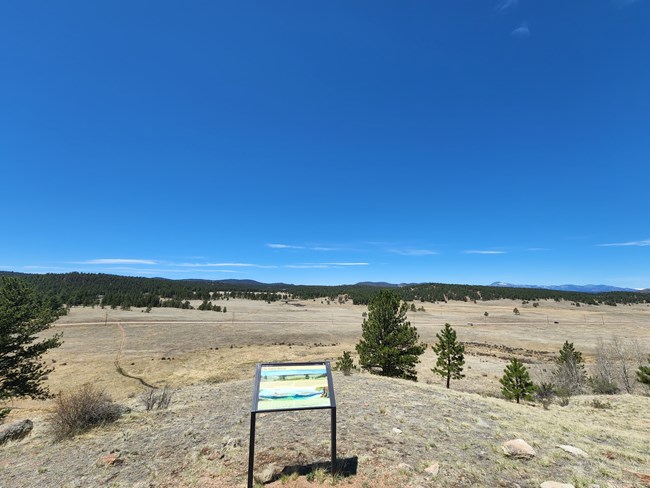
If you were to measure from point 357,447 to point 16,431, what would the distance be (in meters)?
14.1

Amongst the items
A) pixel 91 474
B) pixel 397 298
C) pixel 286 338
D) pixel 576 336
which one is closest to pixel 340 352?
pixel 286 338

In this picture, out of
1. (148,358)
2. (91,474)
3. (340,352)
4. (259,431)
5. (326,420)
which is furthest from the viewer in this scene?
(340,352)

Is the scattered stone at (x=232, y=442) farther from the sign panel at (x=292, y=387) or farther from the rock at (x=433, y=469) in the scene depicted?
the rock at (x=433, y=469)

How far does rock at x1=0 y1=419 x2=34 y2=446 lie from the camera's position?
12.2 m

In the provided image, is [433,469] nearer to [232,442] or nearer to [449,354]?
[232,442]

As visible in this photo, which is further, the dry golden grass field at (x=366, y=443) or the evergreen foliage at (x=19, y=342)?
the evergreen foliage at (x=19, y=342)

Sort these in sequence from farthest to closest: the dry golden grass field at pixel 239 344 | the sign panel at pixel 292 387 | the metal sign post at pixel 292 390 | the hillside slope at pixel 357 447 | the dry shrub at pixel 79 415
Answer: the dry golden grass field at pixel 239 344 < the dry shrub at pixel 79 415 < the hillside slope at pixel 357 447 < the sign panel at pixel 292 387 < the metal sign post at pixel 292 390

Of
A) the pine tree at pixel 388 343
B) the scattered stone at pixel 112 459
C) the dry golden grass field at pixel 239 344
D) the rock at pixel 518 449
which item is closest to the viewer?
the rock at pixel 518 449

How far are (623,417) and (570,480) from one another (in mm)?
12750

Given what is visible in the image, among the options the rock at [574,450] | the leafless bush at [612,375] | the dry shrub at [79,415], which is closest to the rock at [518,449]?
the rock at [574,450]

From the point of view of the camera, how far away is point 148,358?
4438 cm

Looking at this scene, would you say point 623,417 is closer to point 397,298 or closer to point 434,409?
point 434,409

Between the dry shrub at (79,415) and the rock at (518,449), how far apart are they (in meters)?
14.5

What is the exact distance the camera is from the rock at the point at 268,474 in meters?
7.44
